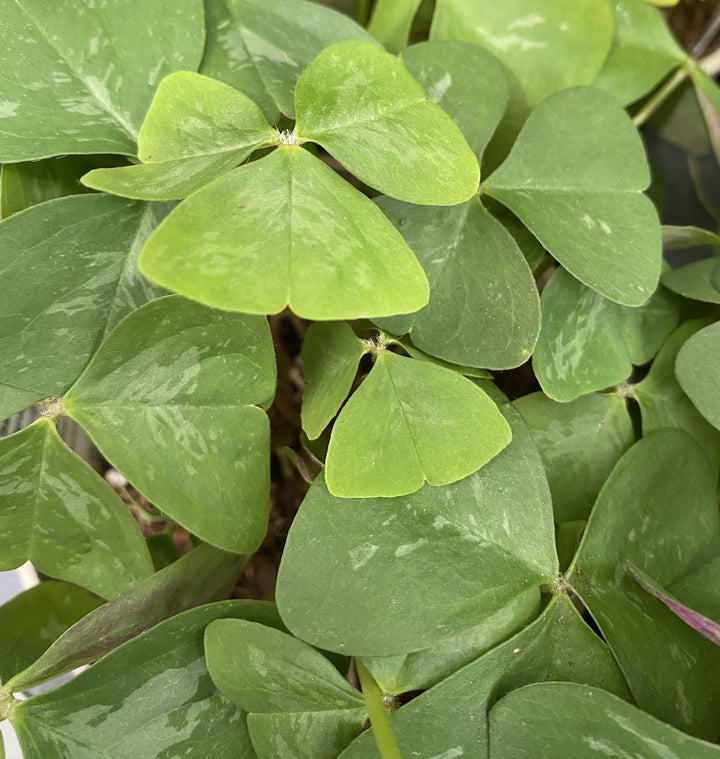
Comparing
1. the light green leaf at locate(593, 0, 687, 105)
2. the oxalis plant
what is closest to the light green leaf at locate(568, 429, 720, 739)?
the oxalis plant

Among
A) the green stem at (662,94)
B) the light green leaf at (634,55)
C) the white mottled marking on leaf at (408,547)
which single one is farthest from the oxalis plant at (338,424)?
the green stem at (662,94)

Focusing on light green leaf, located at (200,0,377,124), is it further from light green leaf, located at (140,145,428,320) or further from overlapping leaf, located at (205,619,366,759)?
overlapping leaf, located at (205,619,366,759)

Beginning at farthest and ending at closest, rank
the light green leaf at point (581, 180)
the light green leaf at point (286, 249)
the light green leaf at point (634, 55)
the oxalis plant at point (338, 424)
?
1. the light green leaf at point (634, 55)
2. the light green leaf at point (581, 180)
3. the oxalis plant at point (338, 424)
4. the light green leaf at point (286, 249)

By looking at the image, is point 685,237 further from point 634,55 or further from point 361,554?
point 361,554

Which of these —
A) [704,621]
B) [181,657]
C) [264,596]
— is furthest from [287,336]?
[704,621]

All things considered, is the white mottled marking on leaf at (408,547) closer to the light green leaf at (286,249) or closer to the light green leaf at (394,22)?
the light green leaf at (286,249)
